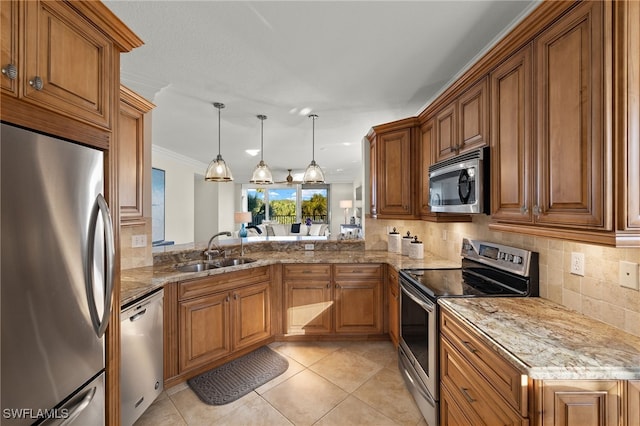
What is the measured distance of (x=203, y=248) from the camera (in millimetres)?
2951

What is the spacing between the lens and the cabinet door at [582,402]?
38.4 inches

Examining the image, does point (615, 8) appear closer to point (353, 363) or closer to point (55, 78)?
point (55, 78)

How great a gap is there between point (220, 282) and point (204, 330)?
0.41m

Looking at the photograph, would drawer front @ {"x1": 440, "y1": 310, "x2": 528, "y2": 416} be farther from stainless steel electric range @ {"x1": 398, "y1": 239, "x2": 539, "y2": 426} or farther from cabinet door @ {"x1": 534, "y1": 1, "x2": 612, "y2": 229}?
cabinet door @ {"x1": 534, "y1": 1, "x2": 612, "y2": 229}

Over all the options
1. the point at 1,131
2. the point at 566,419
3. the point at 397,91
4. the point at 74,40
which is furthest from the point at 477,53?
the point at 1,131

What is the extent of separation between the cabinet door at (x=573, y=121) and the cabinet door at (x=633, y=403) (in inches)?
21.7

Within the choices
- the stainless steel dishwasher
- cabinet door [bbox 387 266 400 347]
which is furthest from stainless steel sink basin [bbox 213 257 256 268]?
cabinet door [bbox 387 266 400 347]

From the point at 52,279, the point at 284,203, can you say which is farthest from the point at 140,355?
the point at 284,203

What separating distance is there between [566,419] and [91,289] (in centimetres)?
191

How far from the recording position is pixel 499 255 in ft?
6.38

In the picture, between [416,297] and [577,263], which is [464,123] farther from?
[416,297]

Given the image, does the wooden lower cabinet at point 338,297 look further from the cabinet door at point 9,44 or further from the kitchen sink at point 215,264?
the cabinet door at point 9,44

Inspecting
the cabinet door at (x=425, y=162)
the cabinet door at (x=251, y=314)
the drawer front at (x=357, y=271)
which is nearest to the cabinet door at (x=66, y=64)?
the cabinet door at (x=251, y=314)

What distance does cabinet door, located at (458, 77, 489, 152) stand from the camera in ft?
5.78
